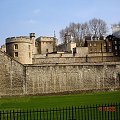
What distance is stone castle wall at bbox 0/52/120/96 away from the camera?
4419 centimetres

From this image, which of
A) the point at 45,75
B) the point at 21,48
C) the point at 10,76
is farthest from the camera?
the point at 21,48

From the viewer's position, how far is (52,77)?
151 feet

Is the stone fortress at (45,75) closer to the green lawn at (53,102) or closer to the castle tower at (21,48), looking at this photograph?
the castle tower at (21,48)

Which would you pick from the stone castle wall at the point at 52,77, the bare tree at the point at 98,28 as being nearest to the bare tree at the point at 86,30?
the bare tree at the point at 98,28

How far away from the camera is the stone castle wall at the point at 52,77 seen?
145 ft

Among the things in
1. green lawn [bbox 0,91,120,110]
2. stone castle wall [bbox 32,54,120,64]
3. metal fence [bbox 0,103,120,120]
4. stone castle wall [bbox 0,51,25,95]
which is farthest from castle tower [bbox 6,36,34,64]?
metal fence [bbox 0,103,120,120]

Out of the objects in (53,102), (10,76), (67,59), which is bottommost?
(53,102)

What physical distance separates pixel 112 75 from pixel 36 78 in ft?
33.0

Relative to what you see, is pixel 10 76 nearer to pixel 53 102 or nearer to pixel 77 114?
pixel 53 102

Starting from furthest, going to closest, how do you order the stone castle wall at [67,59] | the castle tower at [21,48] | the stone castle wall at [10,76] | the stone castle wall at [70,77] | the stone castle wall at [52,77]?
the stone castle wall at [67,59], the castle tower at [21,48], the stone castle wall at [70,77], the stone castle wall at [52,77], the stone castle wall at [10,76]

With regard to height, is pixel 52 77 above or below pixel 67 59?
below

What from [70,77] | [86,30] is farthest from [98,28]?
[70,77]

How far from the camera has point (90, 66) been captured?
4772 centimetres

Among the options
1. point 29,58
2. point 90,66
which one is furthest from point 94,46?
point 90,66
